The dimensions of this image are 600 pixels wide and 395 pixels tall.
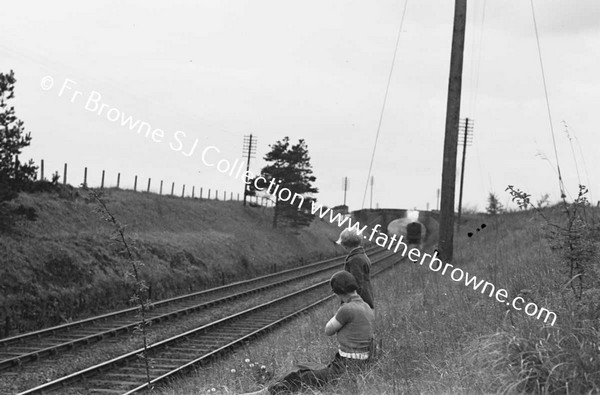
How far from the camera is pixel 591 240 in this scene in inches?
293

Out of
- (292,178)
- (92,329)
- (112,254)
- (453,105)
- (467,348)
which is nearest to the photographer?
(467,348)

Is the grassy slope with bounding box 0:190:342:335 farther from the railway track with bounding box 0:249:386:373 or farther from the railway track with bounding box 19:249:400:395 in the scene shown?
the railway track with bounding box 19:249:400:395

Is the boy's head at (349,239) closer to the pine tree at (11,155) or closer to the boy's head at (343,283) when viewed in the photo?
the boy's head at (343,283)

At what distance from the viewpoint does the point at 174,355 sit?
13.8m

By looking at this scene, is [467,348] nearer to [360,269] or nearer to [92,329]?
[360,269]

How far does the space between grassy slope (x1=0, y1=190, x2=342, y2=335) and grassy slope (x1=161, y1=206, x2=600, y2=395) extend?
3.15 metres

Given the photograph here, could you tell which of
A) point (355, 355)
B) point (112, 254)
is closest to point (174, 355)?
point (355, 355)

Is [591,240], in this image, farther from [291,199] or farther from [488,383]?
[291,199]

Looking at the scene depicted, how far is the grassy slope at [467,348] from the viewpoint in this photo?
539cm

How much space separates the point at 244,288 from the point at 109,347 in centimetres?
1233

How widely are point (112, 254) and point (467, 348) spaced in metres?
20.1

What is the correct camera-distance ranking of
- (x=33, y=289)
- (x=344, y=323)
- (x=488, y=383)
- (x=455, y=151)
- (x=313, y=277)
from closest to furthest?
(x=488, y=383), (x=344, y=323), (x=455, y=151), (x=33, y=289), (x=313, y=277)

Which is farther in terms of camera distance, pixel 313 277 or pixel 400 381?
pixel 313 277

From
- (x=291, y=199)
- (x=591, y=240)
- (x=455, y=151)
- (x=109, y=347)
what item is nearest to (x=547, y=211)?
(x=455, y=151)
